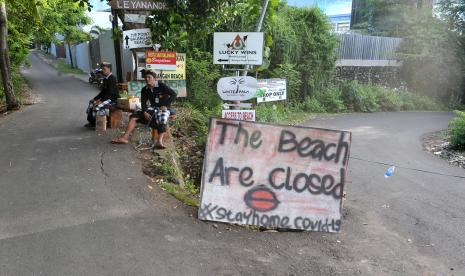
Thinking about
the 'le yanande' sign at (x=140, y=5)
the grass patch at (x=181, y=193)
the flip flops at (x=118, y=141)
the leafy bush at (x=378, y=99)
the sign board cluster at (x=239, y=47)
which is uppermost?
the 'le yanande' sign at (x=140, y=5)

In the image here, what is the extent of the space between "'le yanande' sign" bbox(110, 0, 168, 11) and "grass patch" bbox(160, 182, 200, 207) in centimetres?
326

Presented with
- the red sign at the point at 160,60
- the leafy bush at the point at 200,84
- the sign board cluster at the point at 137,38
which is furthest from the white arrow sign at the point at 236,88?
the leafy bush at the point at 200,84

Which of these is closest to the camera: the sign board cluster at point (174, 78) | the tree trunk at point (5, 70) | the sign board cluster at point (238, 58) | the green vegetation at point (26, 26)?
the sign board cluster at point (238, 58)

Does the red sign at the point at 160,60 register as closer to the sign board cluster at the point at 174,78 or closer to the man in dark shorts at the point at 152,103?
the sign board cluster at the point at 174,78

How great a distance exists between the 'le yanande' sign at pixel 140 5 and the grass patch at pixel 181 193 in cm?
326

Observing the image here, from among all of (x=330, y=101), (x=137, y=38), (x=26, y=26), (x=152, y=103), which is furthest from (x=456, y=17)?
(x=152, y=103)

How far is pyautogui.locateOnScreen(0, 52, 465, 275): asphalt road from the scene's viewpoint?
3830 mm

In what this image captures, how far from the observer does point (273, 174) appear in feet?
16.0

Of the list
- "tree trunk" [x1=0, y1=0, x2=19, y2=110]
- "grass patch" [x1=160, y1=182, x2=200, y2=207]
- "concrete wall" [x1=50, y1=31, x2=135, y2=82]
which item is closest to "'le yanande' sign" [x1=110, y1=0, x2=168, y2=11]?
"grass patch" [x1=160, y1=182, x2=200, y2=207]

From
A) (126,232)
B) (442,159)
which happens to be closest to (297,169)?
(126,232)

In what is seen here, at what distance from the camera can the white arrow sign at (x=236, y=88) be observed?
627 cm

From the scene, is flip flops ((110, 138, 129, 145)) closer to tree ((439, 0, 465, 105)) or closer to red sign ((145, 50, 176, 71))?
red sign ((145, 50, 176, 71))

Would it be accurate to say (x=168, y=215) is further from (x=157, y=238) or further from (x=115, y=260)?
(x=115, y=260)

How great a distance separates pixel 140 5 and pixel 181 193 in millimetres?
3750
